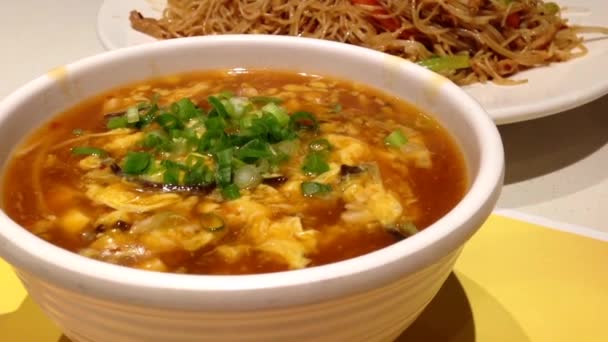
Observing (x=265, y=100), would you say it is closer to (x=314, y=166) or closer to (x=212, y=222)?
(x=314, y=166)

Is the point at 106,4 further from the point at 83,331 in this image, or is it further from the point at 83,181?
the point at 83,331

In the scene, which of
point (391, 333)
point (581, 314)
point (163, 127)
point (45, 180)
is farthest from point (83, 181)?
point (581, 314)

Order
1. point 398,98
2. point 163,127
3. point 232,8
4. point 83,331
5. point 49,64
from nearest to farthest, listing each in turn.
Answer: point 83,331, point 163,127, point 398,98, point 49,64, point 232,8

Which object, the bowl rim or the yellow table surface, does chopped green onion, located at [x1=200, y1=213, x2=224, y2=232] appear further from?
the yellow table surface

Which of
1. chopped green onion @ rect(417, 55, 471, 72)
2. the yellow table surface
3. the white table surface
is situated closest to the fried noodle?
chopped green onion @ rect(417, 55, 471, 72)

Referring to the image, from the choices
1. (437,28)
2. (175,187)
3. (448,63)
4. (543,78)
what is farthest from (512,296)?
(437,28)
